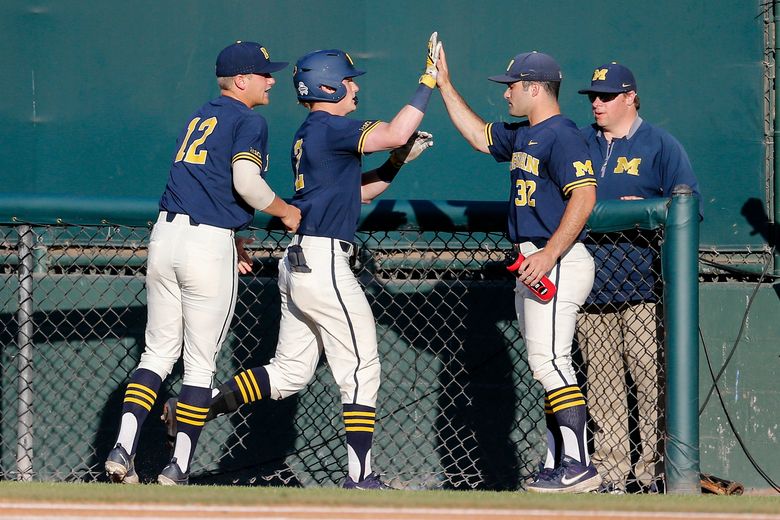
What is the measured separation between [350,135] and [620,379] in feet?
5.25

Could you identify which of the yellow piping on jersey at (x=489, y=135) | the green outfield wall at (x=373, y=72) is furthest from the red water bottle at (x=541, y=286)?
the green outfield wall at (x=373, y=72)

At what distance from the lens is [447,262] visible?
5340mm

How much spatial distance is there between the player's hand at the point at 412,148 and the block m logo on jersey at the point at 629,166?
902 mm

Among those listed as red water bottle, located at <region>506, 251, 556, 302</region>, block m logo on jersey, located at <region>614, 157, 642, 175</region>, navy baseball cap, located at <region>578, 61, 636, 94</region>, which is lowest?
red water bottle, located at <region>506, 251, 556, 302</region>

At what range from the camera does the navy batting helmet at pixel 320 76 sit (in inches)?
168

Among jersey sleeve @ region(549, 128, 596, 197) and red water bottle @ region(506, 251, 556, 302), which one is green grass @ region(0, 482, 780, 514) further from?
jersey sleeve @ region(549, 128, 596, 197)

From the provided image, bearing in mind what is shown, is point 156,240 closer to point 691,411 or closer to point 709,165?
point 691,411

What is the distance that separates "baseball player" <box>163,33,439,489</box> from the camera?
4.10 metres

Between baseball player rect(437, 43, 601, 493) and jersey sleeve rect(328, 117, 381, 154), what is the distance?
0.58 metres

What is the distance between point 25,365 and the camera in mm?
4750

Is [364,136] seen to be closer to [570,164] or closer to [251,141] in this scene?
[251,141]

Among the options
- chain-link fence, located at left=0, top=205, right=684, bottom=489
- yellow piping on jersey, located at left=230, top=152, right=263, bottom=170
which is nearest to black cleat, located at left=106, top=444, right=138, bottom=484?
yellow piping on jersey, located at left=230, top=152, right=263, bottom=170

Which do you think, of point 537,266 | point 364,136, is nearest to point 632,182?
point 537,266

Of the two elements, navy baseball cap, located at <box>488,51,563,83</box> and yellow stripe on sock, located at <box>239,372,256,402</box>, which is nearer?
navy baseball cap, located at <box>488,51,563,83</box>
